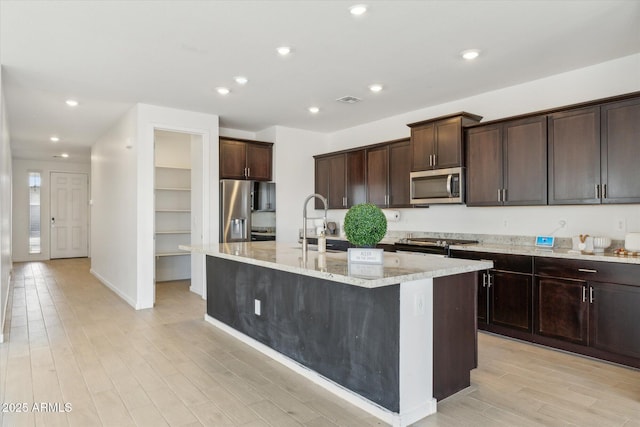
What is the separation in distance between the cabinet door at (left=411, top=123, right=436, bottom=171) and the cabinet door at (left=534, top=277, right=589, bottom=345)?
1868mm

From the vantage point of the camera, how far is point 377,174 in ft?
18.5

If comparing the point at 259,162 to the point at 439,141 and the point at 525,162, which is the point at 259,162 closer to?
the point at 439,141

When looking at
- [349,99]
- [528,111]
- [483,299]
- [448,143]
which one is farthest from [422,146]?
[483,299]

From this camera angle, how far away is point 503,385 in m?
2.82

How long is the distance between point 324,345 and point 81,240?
10.6 meters

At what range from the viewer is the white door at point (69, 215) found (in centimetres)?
1054

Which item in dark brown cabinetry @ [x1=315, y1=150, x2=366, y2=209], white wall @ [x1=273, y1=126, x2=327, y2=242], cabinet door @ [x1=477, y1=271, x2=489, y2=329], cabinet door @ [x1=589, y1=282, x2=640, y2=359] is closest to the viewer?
cabinet door @ [x1=589, y1=282, x2=640, y2=359]

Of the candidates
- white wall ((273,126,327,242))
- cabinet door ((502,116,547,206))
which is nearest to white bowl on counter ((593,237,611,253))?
cabinet door ((502,116,547,206))

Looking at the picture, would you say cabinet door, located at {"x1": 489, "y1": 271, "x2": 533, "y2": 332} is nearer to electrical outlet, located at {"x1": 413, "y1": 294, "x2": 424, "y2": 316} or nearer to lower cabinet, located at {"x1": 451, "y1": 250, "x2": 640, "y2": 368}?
lower cabinet, located at {"x1": 451, "y1": 250, "x2": 640, "y2": 368}

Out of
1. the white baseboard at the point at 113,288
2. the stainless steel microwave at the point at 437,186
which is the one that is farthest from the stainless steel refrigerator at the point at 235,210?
the stainless steel microwave at the point at 437,186

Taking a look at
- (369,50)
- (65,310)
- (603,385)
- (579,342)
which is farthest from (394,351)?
(65,310)

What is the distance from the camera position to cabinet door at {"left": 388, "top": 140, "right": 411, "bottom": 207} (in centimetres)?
525

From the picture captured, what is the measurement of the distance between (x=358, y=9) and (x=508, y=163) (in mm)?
2369

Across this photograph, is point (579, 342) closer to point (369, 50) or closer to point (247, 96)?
point (369, 50)
